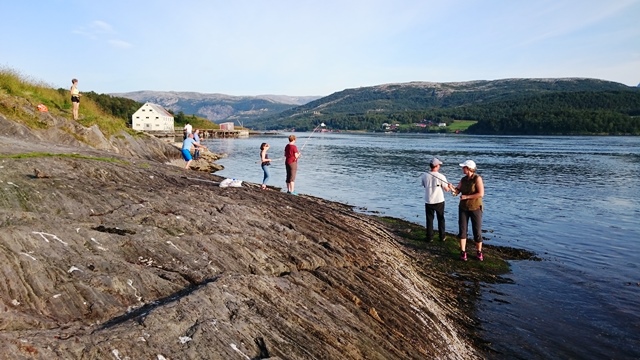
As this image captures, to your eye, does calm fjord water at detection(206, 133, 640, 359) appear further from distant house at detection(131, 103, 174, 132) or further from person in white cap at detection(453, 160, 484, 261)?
distant house at detection(131, 103, 174, 132)

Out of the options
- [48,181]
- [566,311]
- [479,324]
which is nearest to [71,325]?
[48,181]

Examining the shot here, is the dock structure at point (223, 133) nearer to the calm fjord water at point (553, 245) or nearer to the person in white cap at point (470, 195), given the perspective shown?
the calm fjord water at point (553, 245)

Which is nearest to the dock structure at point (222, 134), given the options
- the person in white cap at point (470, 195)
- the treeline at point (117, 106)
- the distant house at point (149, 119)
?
the distant house at point (149, 119)

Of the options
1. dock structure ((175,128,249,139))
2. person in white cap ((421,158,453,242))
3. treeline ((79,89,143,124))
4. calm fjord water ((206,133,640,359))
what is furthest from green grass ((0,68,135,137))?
dock structure ((175,128,249,139))

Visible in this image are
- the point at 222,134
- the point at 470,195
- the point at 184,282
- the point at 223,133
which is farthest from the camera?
the point at 223,133

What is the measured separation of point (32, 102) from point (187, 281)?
23129 mm

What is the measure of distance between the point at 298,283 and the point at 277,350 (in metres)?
1.93

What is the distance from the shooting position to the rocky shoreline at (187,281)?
538 centimetres

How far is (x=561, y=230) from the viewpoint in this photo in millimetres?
20766

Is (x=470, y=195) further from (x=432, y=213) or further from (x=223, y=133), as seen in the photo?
(x=223, y=133)

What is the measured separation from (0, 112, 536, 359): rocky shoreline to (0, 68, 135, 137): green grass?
34.9 ft

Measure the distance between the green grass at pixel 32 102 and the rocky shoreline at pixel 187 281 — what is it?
34.9 ft


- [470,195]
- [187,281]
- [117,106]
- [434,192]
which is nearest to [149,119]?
[117,106]

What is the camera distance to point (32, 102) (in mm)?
24500
